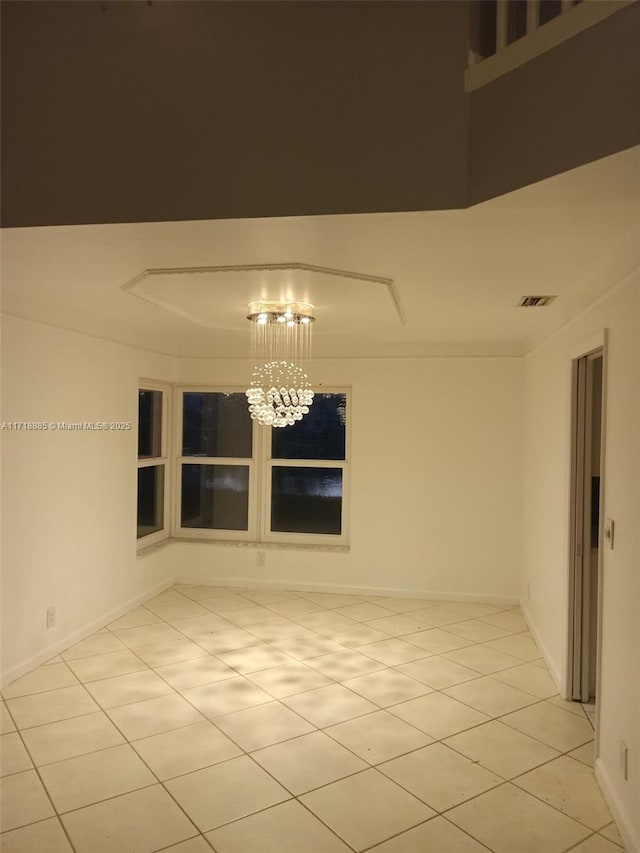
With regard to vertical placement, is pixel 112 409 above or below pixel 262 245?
below

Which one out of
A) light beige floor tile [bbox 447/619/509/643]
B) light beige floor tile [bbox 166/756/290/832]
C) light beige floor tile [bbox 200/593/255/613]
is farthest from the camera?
light beige floor tile [bbox 200/593/255/613]

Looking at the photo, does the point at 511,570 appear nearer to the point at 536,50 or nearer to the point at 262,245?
the point at 262,245

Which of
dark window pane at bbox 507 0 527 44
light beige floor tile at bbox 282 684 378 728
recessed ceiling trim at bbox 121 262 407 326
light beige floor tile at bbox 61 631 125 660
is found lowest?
light beige floor tile at bbox 282 684 378 728

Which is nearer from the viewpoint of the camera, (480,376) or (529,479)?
(529,479)

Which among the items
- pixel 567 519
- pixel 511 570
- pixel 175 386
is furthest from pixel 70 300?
pixel 511 570

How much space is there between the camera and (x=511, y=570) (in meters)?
5.39

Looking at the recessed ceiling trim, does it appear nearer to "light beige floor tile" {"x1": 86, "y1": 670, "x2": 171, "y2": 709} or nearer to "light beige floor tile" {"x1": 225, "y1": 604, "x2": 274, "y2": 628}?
"light beige floor tile" {"x1": 86, "y1": 670, "x2": 171, "y2": 709}

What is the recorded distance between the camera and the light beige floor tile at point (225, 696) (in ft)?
11.0

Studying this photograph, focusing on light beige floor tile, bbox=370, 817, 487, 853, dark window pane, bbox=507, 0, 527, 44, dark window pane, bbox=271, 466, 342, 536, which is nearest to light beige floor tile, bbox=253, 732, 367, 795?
light beige floor tile, bbox=370, 817, 487, 853

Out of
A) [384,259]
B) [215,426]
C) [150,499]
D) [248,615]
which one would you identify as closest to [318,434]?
[215,426]

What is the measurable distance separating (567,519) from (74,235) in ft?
9.36

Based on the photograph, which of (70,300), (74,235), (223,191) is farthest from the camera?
(70,300)

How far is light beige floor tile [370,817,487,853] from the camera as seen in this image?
7.32ft

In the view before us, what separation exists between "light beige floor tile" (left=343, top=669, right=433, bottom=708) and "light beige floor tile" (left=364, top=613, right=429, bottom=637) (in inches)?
30.9
